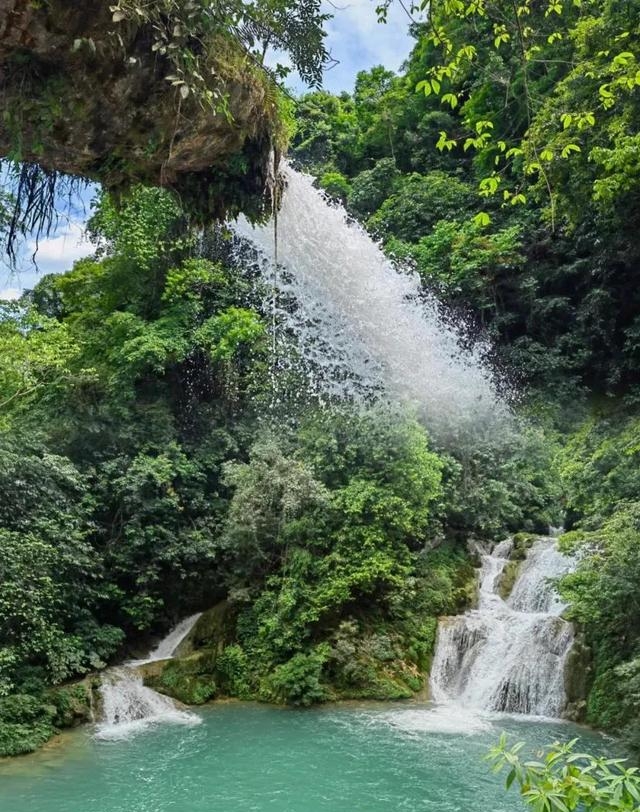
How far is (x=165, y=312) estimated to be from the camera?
13.6m

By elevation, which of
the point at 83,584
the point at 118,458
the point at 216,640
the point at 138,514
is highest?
the point at 118,458

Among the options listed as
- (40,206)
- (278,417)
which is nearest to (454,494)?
(278,417)

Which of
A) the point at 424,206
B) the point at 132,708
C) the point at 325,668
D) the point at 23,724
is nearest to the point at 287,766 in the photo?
the point at 325,668

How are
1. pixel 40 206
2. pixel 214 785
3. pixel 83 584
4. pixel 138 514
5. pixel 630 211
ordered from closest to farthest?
pixel 40 206, pixel 214 785, pixel 83 584, pixel 138 514, pixel 630 211

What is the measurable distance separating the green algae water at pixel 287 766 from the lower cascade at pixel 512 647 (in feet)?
1.76

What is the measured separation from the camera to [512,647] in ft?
31.3

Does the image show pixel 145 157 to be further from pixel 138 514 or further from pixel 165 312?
pixel 165 312

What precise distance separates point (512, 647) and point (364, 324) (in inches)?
342

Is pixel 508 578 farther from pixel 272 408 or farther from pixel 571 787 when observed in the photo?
pixel 571 787

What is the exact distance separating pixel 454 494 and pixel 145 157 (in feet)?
32.4

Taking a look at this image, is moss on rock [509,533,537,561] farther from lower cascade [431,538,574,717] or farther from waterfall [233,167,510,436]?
waterfall [233,167,510,436]

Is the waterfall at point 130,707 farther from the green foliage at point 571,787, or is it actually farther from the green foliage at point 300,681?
the green foliage at point 571,787

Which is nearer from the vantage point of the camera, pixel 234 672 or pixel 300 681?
pixel 300 681

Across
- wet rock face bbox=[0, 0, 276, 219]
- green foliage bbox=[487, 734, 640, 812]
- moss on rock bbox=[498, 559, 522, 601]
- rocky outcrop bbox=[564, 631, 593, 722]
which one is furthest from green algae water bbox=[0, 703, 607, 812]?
wet rock face bbox=[0, 0, 276, 219]
